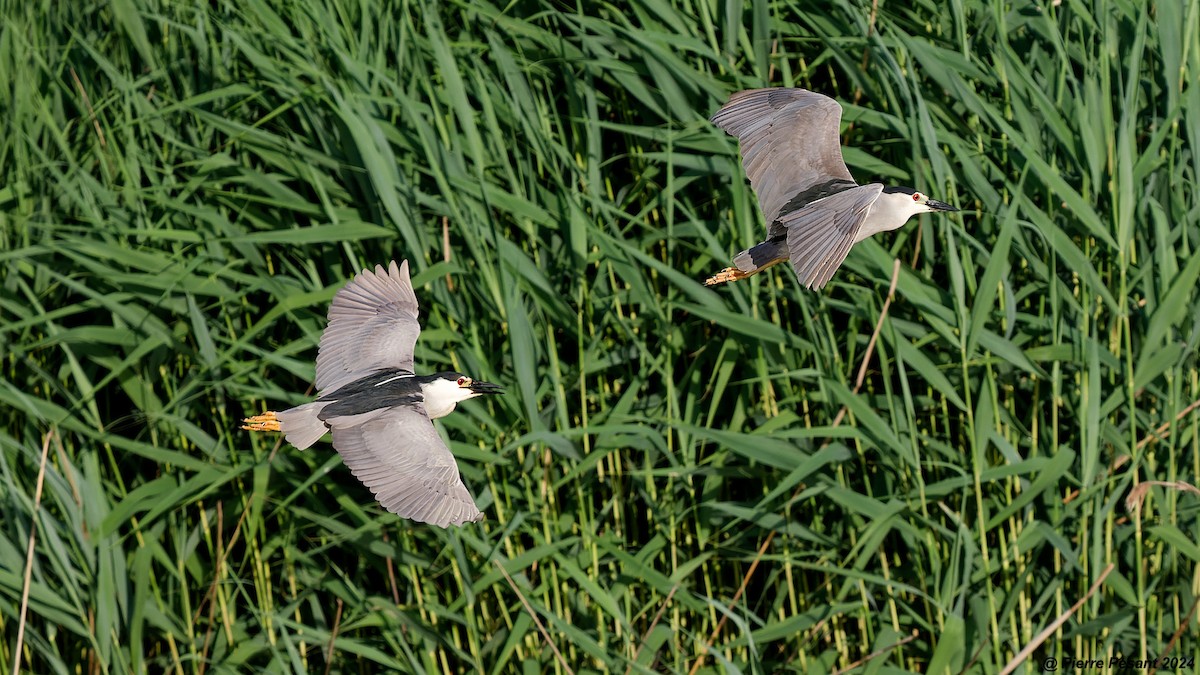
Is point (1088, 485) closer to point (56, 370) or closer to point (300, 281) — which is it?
point (300, 281)

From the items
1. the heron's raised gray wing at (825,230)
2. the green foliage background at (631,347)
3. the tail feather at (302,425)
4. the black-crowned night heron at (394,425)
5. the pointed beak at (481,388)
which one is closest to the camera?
the heron's raised gray wing at (825,230)

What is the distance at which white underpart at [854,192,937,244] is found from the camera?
3559 millimetres

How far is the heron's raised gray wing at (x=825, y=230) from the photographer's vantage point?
10.5 ft

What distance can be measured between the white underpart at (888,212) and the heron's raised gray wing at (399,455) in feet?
3.35

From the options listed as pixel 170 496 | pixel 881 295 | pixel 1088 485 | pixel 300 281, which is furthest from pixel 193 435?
pixel 1088 485

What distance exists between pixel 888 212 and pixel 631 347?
3.75 feet

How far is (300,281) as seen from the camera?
4.60m

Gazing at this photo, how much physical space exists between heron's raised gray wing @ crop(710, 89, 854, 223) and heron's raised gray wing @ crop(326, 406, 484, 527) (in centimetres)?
95

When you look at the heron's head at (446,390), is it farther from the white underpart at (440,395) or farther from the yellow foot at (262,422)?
the yellow foot at (262,422)

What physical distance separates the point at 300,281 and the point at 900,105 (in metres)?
1.71

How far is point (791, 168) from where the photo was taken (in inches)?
153

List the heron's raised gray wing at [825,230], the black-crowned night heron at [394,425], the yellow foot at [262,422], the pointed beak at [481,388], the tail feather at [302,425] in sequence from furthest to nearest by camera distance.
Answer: the yellow foot at [262,422], the pointed beak at [481,388], the tail feather at [302,425], the black-crowned night heron at [394,425], the heron's raised gray wing at [825,230]

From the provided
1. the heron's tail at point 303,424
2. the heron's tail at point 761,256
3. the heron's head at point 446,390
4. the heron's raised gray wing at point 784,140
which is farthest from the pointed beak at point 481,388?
the heron's raised gray wing at point 784,140

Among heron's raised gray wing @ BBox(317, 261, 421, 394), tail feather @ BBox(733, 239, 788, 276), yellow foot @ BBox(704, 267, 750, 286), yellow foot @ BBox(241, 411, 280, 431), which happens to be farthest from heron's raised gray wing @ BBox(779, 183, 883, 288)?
yellow foot @ BBox(241, 411, 280, 431)
